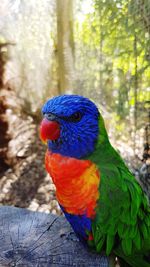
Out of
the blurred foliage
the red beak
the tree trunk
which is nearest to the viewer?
the red beak

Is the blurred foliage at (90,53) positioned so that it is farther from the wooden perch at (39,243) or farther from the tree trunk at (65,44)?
the wooden perch at (39,243)

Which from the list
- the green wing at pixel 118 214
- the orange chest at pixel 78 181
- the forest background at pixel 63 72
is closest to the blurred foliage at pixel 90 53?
the forest background at pixel 63 72

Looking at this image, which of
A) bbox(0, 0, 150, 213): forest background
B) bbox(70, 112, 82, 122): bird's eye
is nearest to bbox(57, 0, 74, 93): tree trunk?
bbox(0, 0, 150, 213): forest background

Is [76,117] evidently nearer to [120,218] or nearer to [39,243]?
[120,218]

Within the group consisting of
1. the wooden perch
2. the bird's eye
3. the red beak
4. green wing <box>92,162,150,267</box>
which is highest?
the bird's eye

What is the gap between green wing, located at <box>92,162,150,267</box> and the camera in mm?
1411

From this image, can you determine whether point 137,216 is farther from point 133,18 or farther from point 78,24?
point 78,24

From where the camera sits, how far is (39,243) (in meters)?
1.53

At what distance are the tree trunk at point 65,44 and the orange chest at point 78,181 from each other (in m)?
2.33

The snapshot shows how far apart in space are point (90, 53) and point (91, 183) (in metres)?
2.08

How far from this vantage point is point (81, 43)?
133 inches

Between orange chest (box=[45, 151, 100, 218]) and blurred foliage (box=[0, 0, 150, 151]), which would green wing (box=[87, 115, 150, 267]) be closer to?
orange chest (box=[45, 151, 100, 218])

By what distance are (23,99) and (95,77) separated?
Answer: 1131 mm

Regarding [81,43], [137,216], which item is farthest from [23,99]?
[137,216]
